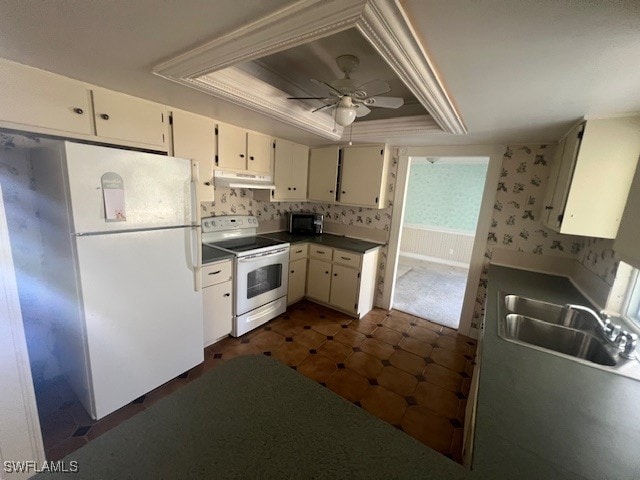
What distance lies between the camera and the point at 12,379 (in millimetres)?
1198

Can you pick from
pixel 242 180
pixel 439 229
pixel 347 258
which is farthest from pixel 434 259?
pixel 242 180

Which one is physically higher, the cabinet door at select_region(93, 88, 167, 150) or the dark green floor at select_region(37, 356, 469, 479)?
the cabinet door at select_region(93, 88, 167, 150)

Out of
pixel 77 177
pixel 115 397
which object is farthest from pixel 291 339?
pixel 77 177

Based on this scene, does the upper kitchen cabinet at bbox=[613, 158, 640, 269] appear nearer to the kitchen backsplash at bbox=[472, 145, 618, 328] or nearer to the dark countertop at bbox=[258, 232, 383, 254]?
the kitchen backsplash at bbox=[472, 145, 618, 328]

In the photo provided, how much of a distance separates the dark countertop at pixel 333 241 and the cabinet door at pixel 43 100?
80.2 inches

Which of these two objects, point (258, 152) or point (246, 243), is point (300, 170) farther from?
point (246, 243)

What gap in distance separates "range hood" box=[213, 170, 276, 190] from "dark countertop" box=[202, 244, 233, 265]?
2.07 ft

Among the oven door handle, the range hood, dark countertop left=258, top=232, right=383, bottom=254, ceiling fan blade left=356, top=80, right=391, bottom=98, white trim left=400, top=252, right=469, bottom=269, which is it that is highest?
ceiling fan blade left=356, top=80, right=391, bottom=98

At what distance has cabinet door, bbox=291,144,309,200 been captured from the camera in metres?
3.27

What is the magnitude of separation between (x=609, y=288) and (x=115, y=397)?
3351mm

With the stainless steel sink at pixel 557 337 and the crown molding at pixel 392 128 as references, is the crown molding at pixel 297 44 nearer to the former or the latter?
the crown molding at pixel 392 128

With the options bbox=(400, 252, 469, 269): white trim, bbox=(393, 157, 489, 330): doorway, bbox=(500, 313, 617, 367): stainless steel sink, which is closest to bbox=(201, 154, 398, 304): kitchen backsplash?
bbox=(393, 157, 489, 330): doorway

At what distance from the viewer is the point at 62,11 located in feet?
3.13

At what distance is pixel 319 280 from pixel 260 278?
87 cm
